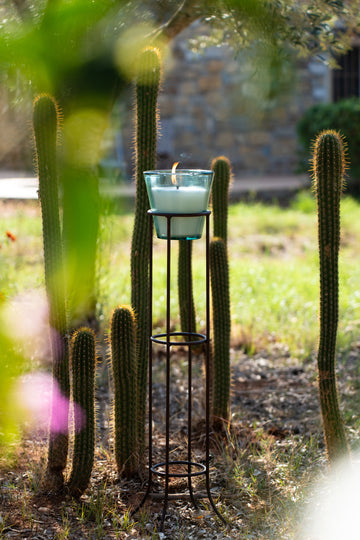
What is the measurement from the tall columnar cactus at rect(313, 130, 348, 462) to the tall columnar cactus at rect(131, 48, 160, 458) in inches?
30.5

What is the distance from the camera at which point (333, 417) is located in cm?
329

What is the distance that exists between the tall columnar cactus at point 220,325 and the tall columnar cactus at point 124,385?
694 millimetres

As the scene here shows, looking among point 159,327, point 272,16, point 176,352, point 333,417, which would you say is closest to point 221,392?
point 333,417

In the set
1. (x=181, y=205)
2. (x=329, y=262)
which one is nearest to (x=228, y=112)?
(x=329, y=262)

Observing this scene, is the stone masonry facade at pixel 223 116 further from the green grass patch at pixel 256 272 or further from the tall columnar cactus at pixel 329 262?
the tall columnar cactus at pixel 329 262

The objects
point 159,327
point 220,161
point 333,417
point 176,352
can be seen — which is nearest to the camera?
point 333,417

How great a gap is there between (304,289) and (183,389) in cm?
260

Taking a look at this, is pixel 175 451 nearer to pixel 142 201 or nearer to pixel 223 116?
pixel 142 201

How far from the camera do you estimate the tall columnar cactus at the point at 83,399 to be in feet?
9.93

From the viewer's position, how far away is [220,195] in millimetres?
4113

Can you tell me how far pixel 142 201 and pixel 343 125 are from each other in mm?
10159

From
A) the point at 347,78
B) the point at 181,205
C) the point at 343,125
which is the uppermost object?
the point at 347,78

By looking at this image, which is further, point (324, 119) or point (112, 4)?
point (324, 119)

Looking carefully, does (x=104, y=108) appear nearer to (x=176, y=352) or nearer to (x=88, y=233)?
(x=88, y=233)
